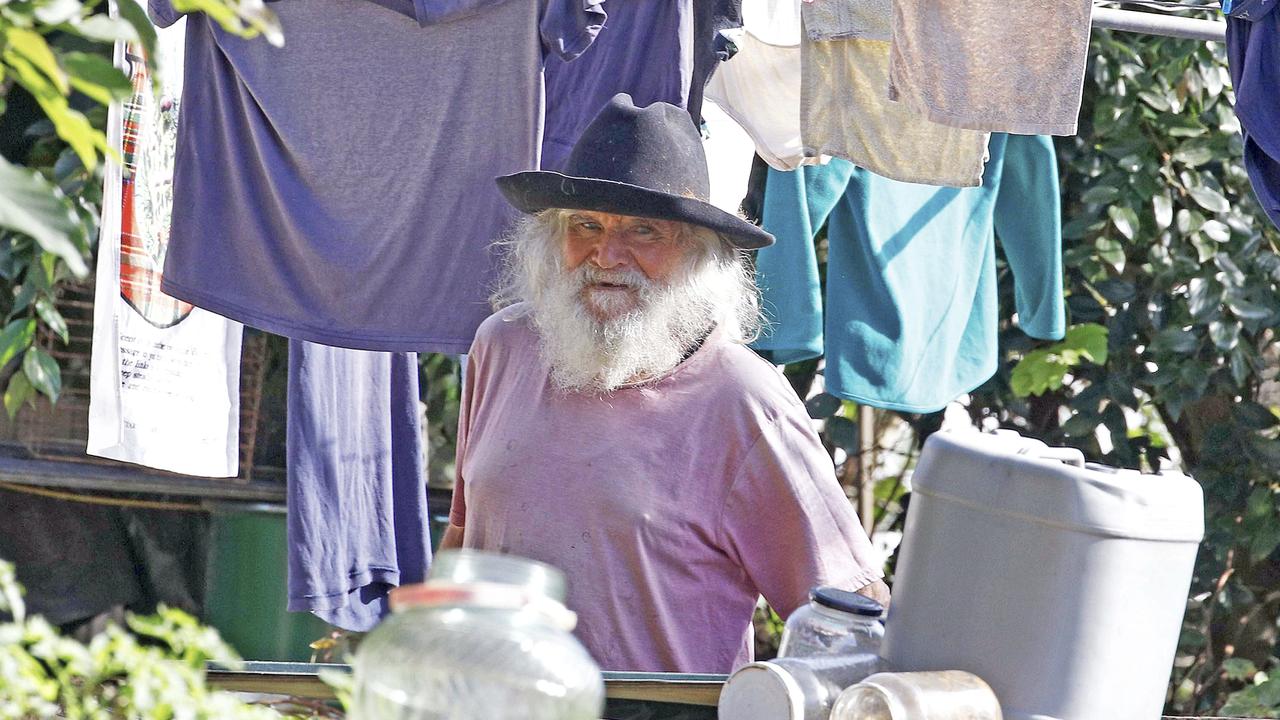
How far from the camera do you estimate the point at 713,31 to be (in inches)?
124

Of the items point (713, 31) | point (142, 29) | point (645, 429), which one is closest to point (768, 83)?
point (713, 31)

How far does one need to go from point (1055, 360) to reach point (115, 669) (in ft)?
13.8

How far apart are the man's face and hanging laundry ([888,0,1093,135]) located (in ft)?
1.72

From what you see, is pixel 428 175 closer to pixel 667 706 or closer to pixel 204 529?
pixel 667 706

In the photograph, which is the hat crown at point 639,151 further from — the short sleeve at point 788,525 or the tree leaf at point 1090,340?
the tree leaf at point 1090,340

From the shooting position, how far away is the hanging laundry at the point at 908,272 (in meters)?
3.71

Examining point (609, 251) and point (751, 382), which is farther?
point (609, 251)

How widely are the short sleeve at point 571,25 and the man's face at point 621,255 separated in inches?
→ 11.7

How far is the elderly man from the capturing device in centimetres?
271

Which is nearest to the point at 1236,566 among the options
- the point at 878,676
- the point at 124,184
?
the point at 124,184

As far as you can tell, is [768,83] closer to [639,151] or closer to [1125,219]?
[639,151]

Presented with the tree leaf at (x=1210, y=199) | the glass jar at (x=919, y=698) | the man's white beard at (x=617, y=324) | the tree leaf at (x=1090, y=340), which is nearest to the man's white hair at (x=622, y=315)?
the man's white beard at (x=617, y=324)

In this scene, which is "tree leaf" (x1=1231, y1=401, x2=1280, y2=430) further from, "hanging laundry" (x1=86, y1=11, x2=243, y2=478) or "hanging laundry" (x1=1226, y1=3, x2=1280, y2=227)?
"hanging laundry" (x1=86, y1=11, x2=243, y2=478)

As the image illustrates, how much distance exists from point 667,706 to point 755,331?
5.28 ft
